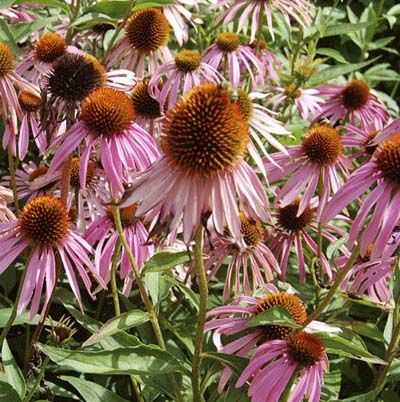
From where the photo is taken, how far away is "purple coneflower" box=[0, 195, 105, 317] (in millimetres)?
1410

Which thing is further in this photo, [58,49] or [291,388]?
[58,49]

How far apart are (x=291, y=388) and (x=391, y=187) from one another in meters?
0.43

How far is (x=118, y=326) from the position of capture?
1.33 meters

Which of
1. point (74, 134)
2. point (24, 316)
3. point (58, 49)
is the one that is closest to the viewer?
point (74, 134)

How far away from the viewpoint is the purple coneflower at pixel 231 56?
7.88 feet

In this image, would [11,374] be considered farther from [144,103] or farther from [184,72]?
[184,72]

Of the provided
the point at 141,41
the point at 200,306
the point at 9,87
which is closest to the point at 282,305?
the point at 200,306

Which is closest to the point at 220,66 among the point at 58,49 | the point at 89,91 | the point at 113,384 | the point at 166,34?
the point at 166,34

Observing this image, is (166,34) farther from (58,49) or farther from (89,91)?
(89,91)

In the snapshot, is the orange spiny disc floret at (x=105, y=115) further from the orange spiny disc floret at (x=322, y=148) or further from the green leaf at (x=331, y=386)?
the green leaf at (x=331, y=386)

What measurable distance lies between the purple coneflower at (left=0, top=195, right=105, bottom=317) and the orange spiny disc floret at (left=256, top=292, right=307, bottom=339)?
0.33 metres

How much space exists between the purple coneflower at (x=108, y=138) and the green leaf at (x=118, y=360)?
33cm

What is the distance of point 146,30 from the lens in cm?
229

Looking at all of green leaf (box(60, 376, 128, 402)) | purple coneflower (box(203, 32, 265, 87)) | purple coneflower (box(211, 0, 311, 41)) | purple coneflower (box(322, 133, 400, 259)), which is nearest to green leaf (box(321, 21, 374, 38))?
purple coneflower (box(211, 0, 311, 41))
